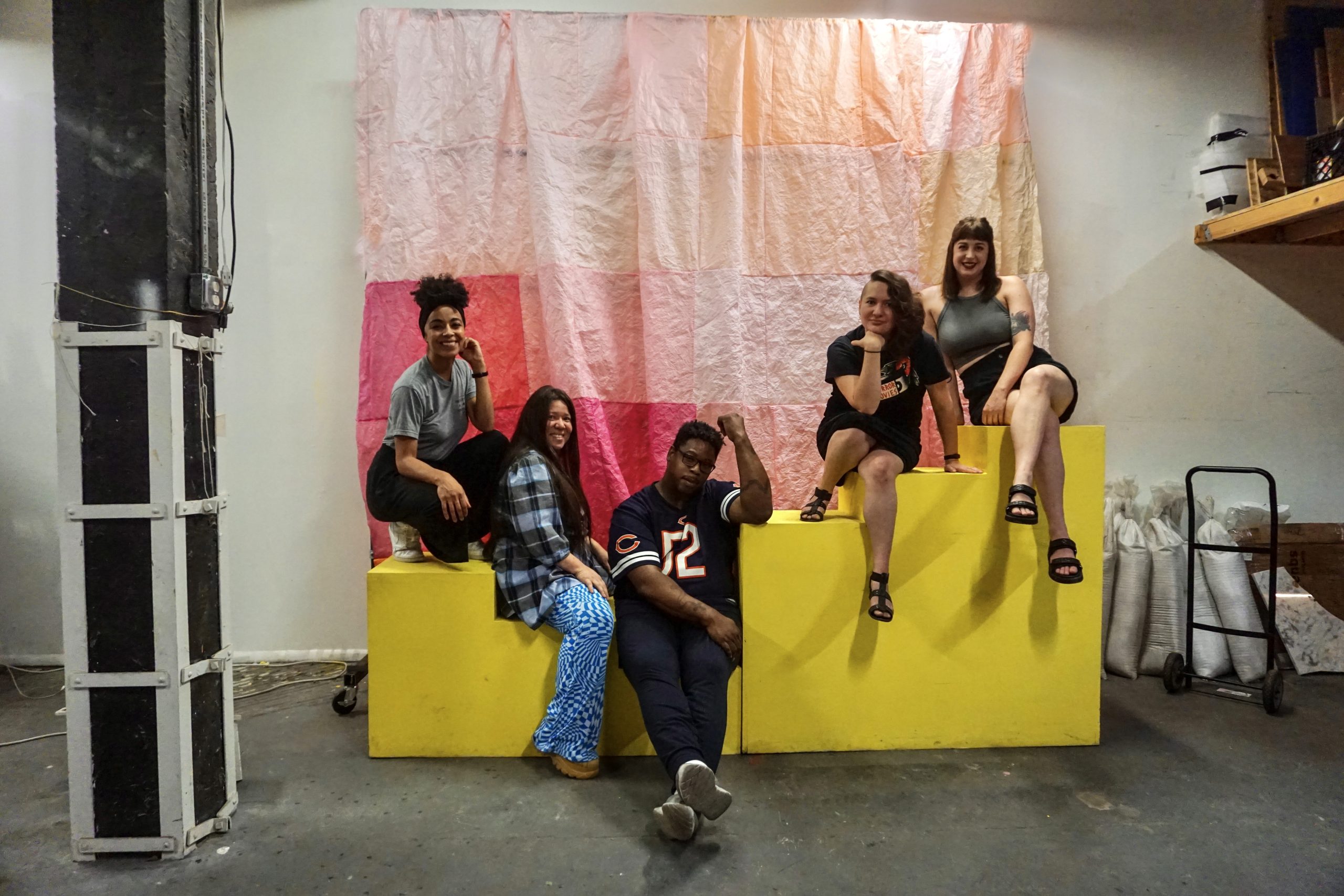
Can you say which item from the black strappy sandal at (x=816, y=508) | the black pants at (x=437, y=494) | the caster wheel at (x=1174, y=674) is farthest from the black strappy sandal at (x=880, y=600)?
the caster wheel at (x=1174, y=674)

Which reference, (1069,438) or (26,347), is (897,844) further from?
(26,347)

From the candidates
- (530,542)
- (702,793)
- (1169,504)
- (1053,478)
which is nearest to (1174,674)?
(1169,504)

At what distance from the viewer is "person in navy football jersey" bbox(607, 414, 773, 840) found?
2258 mm

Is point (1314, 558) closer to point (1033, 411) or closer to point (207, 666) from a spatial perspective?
point (1033, 411)

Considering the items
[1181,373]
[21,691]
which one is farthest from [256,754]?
[1181,373]

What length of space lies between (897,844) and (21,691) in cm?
330

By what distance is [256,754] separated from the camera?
8.54 feet

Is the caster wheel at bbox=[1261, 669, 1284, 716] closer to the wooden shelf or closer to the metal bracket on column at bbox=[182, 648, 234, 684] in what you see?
the wooden shelf

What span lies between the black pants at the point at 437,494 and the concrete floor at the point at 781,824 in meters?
0.70

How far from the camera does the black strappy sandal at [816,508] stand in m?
2.64

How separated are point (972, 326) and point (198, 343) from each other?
2.37 metres

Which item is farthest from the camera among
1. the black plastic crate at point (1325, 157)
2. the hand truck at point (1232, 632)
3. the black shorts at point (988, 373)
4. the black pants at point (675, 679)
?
the black plastic crate at point (1325, 157)

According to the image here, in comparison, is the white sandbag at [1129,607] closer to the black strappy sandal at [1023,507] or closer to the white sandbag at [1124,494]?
the white sandbag at [1124,494]

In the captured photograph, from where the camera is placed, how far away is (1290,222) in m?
3.44
